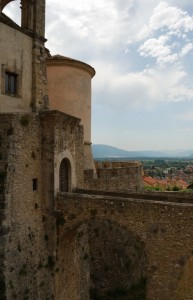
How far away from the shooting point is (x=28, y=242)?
37.9 ft

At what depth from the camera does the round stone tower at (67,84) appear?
18.0 m

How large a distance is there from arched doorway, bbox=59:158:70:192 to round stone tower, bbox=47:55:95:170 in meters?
5.51

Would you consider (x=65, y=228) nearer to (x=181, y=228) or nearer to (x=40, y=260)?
(x=40, y=260)

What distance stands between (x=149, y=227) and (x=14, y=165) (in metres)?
5.05

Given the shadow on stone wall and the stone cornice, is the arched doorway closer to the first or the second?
the shadow on stone wall

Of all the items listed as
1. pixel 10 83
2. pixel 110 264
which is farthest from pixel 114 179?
pixel 10 83

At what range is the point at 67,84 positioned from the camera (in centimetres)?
1827

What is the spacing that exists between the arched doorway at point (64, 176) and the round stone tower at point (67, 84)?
18.1 feet

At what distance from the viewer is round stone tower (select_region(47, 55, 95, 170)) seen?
18.0 metres


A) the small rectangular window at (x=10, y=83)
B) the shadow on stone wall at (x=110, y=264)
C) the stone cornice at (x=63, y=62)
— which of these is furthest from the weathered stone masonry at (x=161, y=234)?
the stone cornice at (x=63, y=62)

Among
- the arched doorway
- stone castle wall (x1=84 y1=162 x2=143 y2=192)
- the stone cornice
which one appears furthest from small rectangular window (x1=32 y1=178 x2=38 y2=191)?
the stone cornice

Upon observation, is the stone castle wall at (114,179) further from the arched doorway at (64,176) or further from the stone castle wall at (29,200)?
the stone castle wall at (29,200)

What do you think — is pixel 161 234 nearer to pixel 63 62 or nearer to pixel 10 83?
pixel 10 83

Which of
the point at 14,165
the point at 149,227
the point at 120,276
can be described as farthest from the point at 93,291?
the point at 14,165
